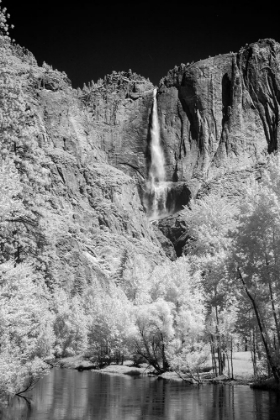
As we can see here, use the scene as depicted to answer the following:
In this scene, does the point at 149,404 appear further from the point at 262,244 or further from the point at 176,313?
the point at 176,313

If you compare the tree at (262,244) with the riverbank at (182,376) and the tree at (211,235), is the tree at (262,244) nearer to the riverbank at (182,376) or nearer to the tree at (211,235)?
the tree at (211,235)

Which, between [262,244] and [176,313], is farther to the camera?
[176,313]

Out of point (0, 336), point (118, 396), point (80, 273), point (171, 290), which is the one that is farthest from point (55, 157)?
point (0, 336)

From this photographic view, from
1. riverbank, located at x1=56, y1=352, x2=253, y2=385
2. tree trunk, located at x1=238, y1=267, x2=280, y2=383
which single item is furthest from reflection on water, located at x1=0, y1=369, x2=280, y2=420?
riverbank, located at x1=56, y1=352, x2=253, y2=385

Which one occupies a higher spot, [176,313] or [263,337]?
[176,313]

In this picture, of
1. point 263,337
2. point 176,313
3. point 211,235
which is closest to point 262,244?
point 263,337

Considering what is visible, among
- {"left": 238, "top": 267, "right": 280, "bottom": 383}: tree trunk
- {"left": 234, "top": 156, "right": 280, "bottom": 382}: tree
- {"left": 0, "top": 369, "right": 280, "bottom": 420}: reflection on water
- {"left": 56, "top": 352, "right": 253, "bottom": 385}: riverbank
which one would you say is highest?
{"left": 234, "top": 156, "right": 280, "bottom": 382}: tree

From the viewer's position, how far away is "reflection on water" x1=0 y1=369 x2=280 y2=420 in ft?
90.7

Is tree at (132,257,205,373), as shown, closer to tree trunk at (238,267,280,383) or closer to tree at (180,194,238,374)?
tree at (180,194,238,374)

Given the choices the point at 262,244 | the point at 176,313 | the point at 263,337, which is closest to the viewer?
the point at 262,244

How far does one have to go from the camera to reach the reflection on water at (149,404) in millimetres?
27656

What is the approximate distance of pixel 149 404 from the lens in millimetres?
33188

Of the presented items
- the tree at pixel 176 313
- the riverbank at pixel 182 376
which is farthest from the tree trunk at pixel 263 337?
the tree at pixel 176 313

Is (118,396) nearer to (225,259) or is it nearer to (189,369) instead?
(189,369)
